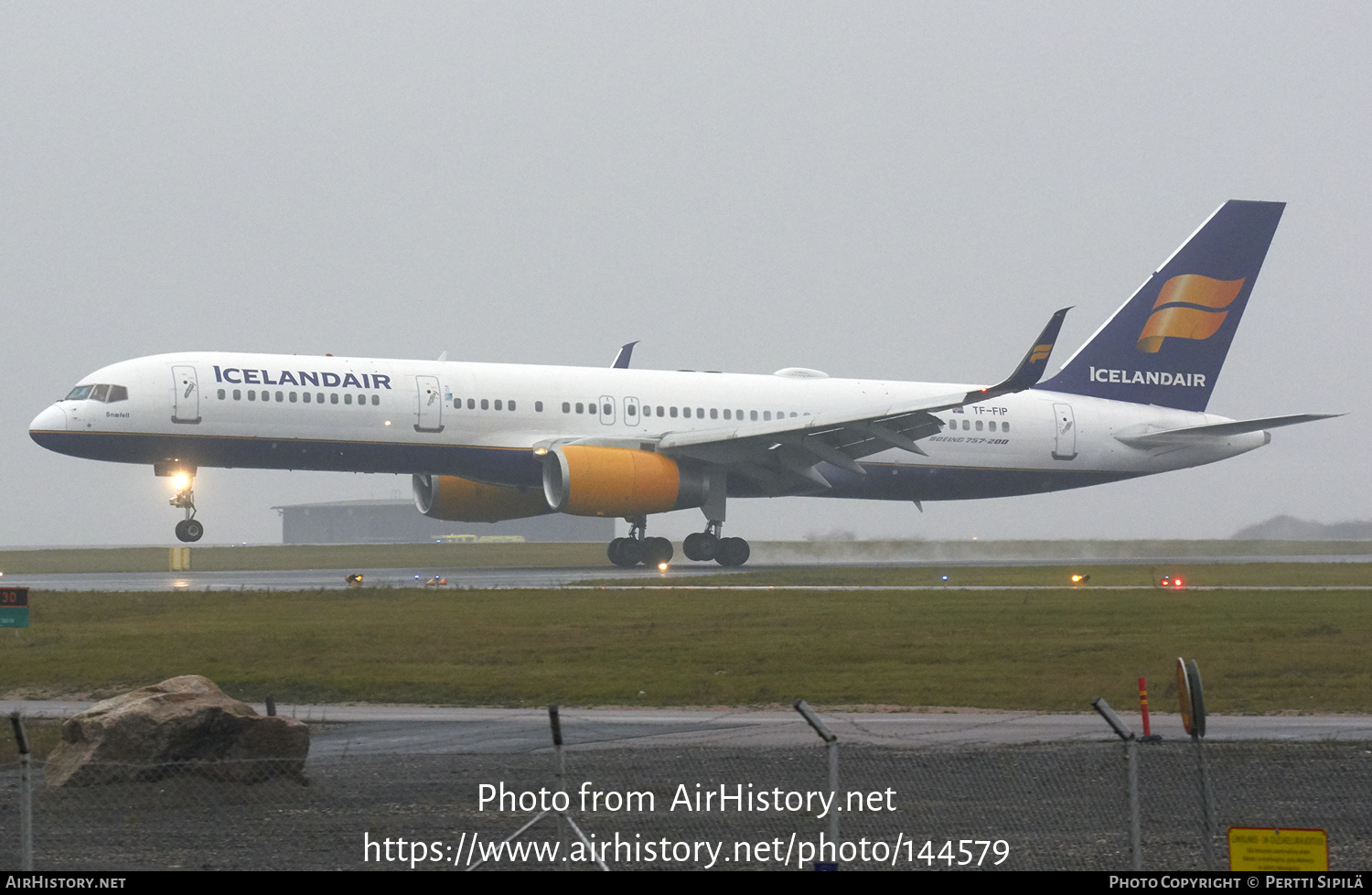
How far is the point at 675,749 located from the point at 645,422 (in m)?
27.0

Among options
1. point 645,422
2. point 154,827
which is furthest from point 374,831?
point 645,422

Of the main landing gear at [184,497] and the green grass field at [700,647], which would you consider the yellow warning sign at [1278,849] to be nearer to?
the green grass field at [700,647]

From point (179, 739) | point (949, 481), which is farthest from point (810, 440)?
point (179, 739)

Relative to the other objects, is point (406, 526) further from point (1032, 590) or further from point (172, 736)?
point (172, 736)

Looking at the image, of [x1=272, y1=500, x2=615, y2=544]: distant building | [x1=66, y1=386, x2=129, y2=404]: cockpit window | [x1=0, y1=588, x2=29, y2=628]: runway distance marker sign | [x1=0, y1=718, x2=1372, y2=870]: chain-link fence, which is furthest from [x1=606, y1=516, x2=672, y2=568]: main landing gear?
[x1=272, y1=500, x2=615, y2=544]: distant building

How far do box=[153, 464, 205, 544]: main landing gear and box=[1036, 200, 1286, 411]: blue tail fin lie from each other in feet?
83.7

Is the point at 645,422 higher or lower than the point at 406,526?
higher

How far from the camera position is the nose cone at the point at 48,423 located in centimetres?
3509

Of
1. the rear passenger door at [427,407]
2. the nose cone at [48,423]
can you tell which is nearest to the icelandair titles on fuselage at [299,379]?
the rear passenger door at [427,407]

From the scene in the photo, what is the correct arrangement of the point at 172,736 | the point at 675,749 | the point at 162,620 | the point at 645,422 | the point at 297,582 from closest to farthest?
the point at 172,736, the point at 675,749, the point at 162,620, the point at 297,582, the point at 645,422

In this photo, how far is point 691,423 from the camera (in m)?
40.8

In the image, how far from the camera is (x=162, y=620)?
25.1m

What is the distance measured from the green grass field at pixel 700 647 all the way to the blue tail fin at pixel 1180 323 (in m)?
17.1

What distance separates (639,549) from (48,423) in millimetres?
15408
